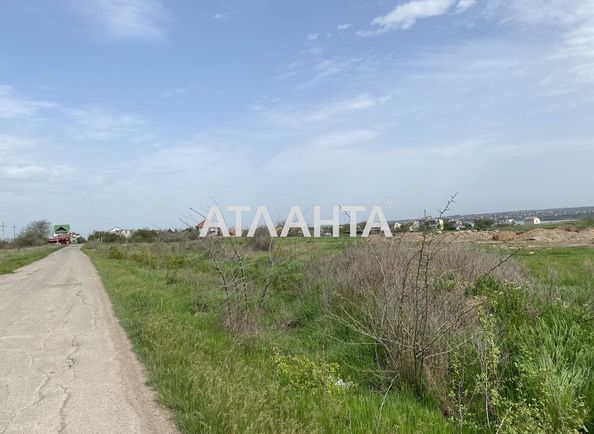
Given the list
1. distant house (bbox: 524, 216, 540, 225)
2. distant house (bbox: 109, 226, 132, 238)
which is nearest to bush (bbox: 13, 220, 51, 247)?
distant house (bbox: 109, 226, 132, 238)

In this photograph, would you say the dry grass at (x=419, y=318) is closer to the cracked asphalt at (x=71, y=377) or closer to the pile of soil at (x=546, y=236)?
the cracked asphalt at (x=71, y=377)

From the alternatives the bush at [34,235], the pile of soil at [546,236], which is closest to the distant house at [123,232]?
the bush at [34,235]

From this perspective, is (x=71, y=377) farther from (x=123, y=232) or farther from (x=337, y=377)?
(x=123, y=232)

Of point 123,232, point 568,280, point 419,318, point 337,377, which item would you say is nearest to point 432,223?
point 419,318

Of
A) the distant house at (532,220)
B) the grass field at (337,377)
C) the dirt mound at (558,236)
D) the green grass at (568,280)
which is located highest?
the distant house at (532,220)

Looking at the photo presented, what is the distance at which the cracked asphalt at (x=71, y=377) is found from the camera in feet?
14.3

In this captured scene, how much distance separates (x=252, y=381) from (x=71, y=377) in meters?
2.26

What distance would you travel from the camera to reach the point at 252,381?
17.3ft

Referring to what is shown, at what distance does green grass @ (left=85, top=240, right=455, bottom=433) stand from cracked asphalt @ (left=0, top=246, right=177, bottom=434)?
0.27 meters

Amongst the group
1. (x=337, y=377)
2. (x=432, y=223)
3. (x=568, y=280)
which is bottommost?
(x=337, y=377)

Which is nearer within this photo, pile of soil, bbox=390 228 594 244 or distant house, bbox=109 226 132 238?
pile of soil, bbox=390 228 594 244

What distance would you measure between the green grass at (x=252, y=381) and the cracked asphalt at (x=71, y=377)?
268mm

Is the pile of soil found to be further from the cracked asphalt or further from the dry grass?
the cracked asphalt

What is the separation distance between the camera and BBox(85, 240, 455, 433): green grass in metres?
4.20
